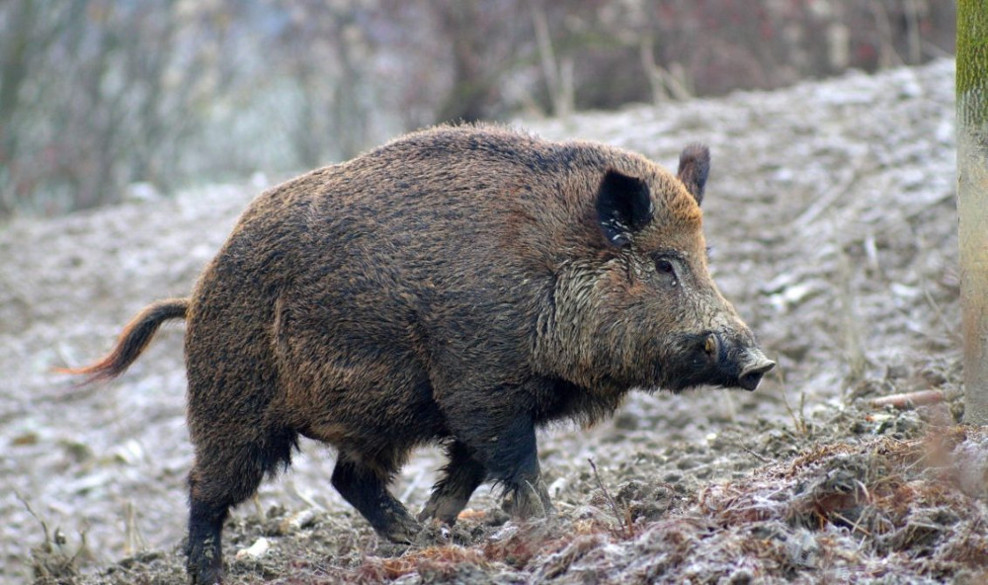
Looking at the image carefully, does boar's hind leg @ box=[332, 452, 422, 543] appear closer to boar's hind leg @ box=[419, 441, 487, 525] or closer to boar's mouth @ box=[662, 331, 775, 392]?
boar's hind leg @ box=[419, 441, 487, 525]

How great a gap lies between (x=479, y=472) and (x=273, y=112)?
1297cm

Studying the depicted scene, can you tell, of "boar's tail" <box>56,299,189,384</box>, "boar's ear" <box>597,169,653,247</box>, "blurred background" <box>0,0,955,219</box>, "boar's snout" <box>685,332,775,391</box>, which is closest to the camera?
"boar's snout" <box>685,332,775,391</box>

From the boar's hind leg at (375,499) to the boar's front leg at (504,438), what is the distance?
699mm

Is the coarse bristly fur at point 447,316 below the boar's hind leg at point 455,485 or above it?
above

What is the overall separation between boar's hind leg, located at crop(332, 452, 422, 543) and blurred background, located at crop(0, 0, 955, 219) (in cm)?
769

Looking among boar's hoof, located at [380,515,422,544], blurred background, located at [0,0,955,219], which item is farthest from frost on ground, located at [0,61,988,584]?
blurred background, located at [0,0,955,219]

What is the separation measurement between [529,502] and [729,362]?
915 mm

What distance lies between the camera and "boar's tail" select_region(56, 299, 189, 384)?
552cm

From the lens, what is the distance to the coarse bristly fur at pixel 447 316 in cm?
461

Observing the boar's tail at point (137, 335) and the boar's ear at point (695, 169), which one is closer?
the boar's ear at point (695, 169)

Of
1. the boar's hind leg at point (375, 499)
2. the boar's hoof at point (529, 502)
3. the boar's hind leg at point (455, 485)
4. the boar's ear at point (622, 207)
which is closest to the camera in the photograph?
the boar's hoof at point (529, 502)

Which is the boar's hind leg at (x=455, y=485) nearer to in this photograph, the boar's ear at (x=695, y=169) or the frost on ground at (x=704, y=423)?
the frost on ground at (x=704, y=423)

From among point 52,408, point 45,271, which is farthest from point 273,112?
point 52,408

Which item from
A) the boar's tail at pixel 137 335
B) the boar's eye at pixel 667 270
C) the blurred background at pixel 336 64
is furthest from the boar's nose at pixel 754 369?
the blurred background at pixel 336 64
